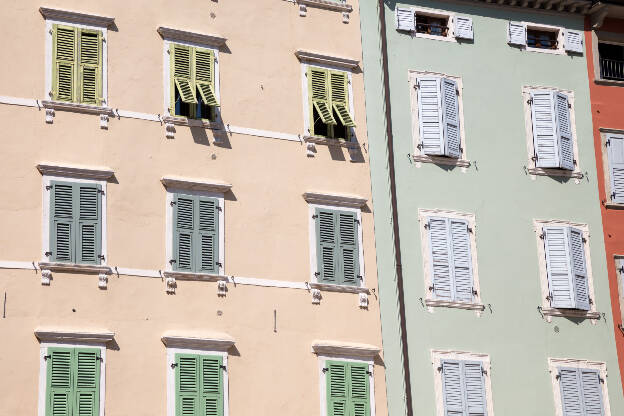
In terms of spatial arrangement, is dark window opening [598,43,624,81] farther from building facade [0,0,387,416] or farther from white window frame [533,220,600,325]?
building facade [0,0,387,416]

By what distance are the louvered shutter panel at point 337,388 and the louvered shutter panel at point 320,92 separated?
648cm

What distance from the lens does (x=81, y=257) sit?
32469 mm

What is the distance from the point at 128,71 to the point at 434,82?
8582mm

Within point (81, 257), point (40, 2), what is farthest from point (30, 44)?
point (81, 257)

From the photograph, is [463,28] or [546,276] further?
[463,28]

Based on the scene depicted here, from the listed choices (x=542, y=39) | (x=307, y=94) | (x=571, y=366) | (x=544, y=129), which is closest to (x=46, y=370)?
(x=307, y=94)

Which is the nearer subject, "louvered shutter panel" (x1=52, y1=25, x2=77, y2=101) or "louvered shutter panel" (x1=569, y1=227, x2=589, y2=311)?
"louvered shutter panel" (x1=52, y1=25, x2=77, y2=101)

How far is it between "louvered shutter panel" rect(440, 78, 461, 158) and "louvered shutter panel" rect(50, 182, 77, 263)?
10.4 m

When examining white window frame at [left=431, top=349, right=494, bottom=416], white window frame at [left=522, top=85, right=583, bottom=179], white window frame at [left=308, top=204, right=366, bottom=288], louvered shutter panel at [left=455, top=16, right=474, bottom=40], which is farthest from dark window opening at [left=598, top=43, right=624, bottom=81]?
white window frame at [left=431, top=349, right=494, bottom=416]

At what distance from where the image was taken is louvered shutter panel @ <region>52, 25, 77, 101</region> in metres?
33.6

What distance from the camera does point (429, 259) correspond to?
1428 inches

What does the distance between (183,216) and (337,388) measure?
568 centimetres

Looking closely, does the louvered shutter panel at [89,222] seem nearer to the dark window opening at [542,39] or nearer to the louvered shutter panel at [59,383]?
the louvered shutter panel at [59,383]

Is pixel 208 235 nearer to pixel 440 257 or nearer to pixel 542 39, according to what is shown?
pixel 440 257
